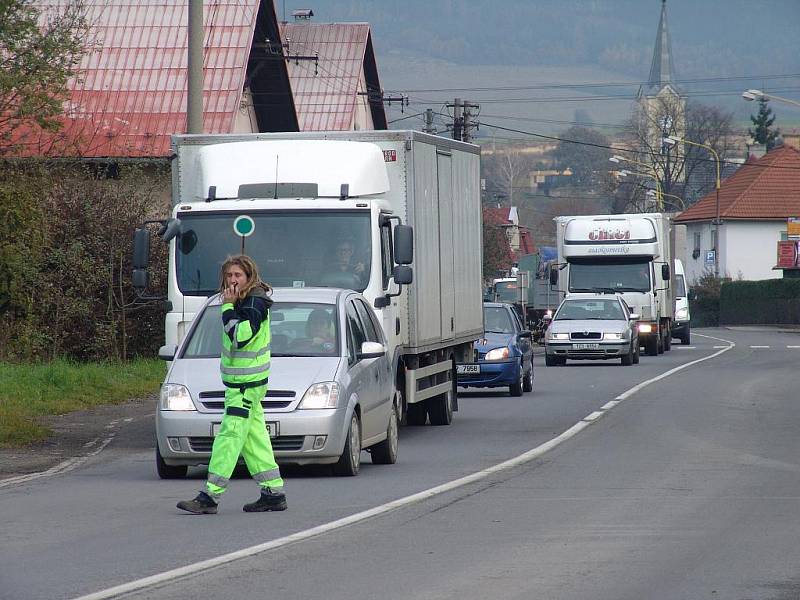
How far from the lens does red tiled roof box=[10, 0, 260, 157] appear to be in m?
39.5

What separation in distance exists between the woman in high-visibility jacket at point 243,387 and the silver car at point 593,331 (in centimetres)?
2683

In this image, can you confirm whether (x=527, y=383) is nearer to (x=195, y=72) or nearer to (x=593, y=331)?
(x=195, y=72)

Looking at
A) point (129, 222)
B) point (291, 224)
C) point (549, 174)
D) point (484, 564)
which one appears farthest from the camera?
point (549, 174)

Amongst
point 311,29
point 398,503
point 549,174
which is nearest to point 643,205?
point 549,174

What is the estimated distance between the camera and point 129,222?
28.9 metres

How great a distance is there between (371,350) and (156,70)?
93.9 ft

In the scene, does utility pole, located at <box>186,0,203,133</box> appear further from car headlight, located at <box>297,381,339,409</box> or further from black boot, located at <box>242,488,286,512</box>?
black boot, located at <box>242,488,286,512</box>

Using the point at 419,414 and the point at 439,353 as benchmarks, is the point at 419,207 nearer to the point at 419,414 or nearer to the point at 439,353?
the point at 439,353

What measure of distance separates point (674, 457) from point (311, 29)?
46.4 metres

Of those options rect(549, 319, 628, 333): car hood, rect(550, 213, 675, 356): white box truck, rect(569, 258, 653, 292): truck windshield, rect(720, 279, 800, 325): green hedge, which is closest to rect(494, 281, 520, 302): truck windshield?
rect(720, 279, 800, 325): green hedge

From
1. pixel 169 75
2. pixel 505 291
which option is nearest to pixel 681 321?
pixel 505 291

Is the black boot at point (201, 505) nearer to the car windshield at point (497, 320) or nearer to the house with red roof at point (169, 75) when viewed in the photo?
the car windshield at point (497, 320)

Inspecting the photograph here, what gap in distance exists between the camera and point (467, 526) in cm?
1062

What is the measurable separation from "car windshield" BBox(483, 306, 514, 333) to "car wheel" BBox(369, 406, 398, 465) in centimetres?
1250
